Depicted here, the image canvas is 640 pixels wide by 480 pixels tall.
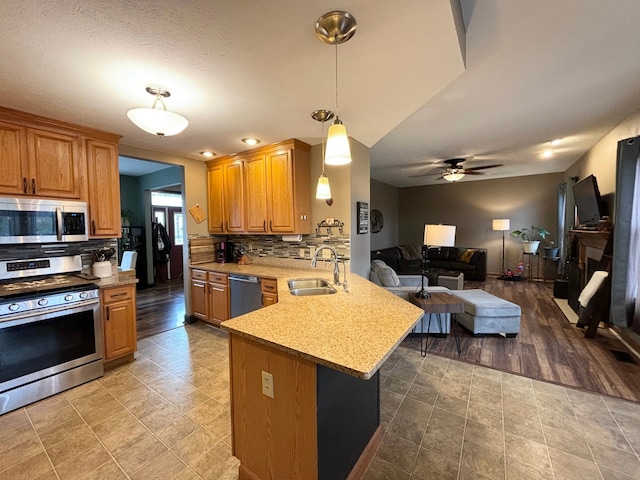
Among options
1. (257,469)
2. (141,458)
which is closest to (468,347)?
(257,469)

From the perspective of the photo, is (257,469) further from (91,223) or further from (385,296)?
(91,223)

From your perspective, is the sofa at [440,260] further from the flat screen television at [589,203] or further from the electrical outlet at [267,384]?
the electrical outlet at [267,384]

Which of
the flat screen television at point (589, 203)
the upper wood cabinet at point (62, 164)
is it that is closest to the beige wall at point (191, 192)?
the upper wood cabinet at point (62, 164)

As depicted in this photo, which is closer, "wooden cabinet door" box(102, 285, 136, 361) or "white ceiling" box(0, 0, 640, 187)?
"white ceiling" box(0, 0, 640, 187)

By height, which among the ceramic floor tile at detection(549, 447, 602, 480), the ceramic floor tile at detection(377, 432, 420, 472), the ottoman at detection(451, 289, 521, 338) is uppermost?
the ottoman at detection(451, 289, 521, 338)

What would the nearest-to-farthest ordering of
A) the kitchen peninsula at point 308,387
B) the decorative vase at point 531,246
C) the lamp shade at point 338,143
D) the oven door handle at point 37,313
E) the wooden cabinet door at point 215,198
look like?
the kitchen peninsula at point 308,387
the lamp shade at point 338,143
the oven door handle at point 37,313
the wooden cabinet door at point 215,198
the decorative vase at point 531,246

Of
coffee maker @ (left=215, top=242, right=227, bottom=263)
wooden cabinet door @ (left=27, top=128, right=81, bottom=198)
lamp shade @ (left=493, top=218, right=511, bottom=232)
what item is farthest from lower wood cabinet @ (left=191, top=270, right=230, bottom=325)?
lamp shade @ (left=493, top=218, right=511, bottom=232)

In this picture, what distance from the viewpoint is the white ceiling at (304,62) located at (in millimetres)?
1227

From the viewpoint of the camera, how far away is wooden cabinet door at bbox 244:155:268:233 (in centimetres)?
A: 335

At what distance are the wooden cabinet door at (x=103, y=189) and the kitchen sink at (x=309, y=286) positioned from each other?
80.4 inches

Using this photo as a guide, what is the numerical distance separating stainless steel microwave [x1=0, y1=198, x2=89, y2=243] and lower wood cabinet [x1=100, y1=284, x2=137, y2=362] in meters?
0.63

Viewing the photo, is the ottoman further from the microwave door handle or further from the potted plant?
the microwave door handle

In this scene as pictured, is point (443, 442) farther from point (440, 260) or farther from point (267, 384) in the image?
point (440, 260)

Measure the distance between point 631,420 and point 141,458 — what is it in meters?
3.26
